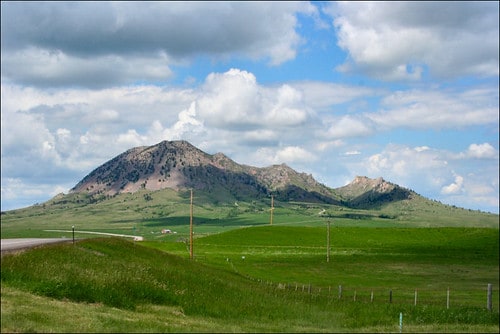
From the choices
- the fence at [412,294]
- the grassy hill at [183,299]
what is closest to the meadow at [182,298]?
the grassy hill at [183,299]

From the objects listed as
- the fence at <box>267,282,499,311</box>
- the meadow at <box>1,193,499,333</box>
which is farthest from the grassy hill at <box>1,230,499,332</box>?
the fence at <box>267,282,499,311</box>

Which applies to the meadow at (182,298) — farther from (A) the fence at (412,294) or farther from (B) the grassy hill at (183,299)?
(A) the fence at (412,294)

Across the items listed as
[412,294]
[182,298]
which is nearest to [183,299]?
[182,298]

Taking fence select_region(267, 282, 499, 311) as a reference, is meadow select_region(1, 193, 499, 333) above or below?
above

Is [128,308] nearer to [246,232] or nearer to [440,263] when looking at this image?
[440,263]

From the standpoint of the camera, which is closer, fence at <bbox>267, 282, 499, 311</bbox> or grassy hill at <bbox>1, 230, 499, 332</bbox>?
grassy hill at <bbox>1, 230, 499, 332</bbox>

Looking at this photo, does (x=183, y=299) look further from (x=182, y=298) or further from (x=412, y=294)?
(x=412, y=294)

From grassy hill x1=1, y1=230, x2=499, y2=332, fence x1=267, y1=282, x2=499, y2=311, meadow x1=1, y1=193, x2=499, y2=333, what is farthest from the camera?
fence x1=267, y1=282, x2=499, y2=311

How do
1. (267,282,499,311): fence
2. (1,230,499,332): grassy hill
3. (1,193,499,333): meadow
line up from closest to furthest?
1. (1,230,499,332): grassy hill
2. (1,193,499,333): meadow
3. (267,282,499,311): fence

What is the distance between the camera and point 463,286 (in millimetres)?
89188

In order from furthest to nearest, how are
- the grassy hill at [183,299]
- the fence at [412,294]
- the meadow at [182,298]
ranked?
the fence at [412,294], the meadow at [182,298], the grassy hill at [183,299]

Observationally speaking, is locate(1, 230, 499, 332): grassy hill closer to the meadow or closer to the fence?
the meadow

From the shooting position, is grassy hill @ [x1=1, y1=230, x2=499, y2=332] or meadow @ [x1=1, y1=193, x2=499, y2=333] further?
meadow @ [x1=1, y1=193, x2=499, y2=333]

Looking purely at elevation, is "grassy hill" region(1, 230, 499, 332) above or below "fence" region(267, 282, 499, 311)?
above
